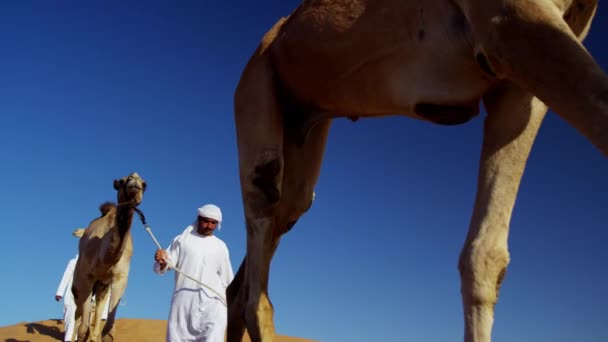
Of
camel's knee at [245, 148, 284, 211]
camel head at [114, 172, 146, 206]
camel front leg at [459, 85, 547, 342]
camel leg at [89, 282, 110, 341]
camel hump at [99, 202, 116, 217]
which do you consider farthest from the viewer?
camel hump at [99, 202, 116, 217]

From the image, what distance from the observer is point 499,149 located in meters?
2.94

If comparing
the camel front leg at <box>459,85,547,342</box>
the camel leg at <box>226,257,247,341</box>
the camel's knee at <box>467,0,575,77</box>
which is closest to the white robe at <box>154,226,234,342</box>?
the camel leg at <box>226,257,247,341</box>

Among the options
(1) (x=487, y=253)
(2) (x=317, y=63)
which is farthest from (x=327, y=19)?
(1) (x=487, y=253)

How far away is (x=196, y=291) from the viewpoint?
9.00 m

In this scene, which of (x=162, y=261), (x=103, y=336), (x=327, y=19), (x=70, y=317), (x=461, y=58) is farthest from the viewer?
(x=70, y=317)

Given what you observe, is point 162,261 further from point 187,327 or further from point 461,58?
point 461,58

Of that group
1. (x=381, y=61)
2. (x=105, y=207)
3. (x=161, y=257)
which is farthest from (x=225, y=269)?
(x=105, y=207)

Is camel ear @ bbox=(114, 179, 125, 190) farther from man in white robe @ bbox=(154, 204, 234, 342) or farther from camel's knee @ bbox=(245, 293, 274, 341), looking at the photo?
camel's knee @ bbox=(245, 293, 274, 341)

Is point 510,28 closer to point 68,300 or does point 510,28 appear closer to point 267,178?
point 267,178

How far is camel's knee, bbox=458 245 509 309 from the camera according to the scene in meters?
2.61

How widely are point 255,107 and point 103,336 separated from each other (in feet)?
35.7

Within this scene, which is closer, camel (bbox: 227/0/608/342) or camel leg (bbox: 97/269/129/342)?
camel (bbox: 227/0/608/342)

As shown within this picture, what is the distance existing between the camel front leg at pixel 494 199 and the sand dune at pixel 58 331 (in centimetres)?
1927

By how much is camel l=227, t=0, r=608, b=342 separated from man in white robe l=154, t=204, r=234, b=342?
188 inches
